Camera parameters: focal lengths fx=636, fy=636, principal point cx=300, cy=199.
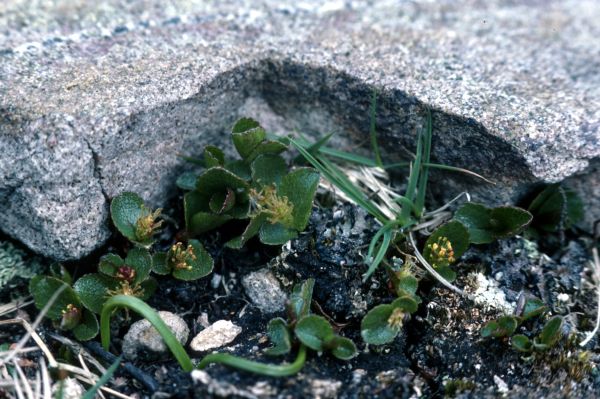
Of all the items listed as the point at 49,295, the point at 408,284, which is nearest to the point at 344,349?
the point at 408,284

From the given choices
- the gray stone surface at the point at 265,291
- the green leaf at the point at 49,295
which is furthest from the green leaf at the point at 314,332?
the green leaf at the point at 49,295

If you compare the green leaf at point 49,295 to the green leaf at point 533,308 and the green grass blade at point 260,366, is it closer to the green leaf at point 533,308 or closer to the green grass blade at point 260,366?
the green grass blade at point 260,366

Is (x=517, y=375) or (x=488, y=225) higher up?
(x=488, y=225)

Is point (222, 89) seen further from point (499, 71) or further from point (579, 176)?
point (579, 176)

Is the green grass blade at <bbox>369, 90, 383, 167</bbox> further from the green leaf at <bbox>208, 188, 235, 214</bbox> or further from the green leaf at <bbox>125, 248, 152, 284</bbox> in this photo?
the green leaf at <bbox>125, 248, 152, 284</bbox>

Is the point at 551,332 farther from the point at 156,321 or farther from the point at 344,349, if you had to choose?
the point at 156,321

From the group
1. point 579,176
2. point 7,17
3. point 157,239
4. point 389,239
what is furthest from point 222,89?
point 579,176
